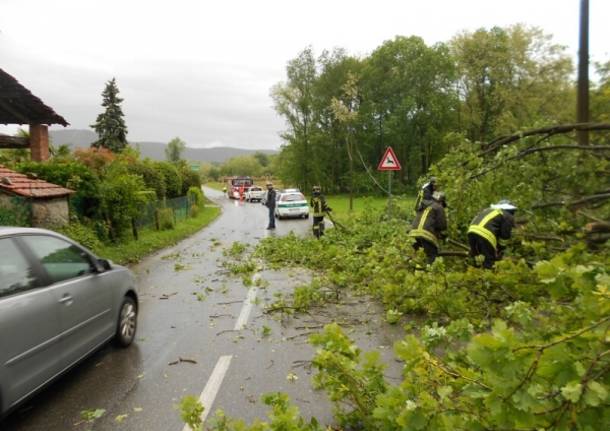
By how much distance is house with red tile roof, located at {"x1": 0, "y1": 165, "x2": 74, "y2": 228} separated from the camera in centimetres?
921

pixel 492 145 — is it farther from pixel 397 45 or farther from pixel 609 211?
pixel 397 45

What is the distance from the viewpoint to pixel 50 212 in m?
10.3

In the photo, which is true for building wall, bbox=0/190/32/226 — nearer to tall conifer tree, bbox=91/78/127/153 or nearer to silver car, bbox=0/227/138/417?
silver car, bbox=0/227/138/417

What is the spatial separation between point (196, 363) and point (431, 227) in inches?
169

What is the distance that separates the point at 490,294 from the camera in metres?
5.54

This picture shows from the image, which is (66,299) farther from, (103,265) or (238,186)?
(238,186)

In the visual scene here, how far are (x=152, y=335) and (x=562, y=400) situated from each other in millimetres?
5093

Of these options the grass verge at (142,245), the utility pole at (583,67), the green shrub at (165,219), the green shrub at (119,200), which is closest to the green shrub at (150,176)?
the green shrub at (165,219)

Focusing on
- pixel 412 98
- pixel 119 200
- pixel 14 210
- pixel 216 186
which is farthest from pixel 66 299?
pixel 216 186

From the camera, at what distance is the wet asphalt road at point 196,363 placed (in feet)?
12.1

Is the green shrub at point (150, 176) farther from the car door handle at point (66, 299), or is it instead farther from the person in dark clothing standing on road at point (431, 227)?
the car door handle at point (66, 299)

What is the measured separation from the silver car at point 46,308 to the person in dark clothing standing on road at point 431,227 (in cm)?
469

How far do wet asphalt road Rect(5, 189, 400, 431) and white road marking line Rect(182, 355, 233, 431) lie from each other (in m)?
0.03

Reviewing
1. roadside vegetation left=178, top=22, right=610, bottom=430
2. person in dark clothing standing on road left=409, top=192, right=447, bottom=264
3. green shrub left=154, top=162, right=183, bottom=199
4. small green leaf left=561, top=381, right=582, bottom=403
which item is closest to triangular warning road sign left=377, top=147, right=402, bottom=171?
roadside vegetation left=178, top=22, right=610, bottom=430
